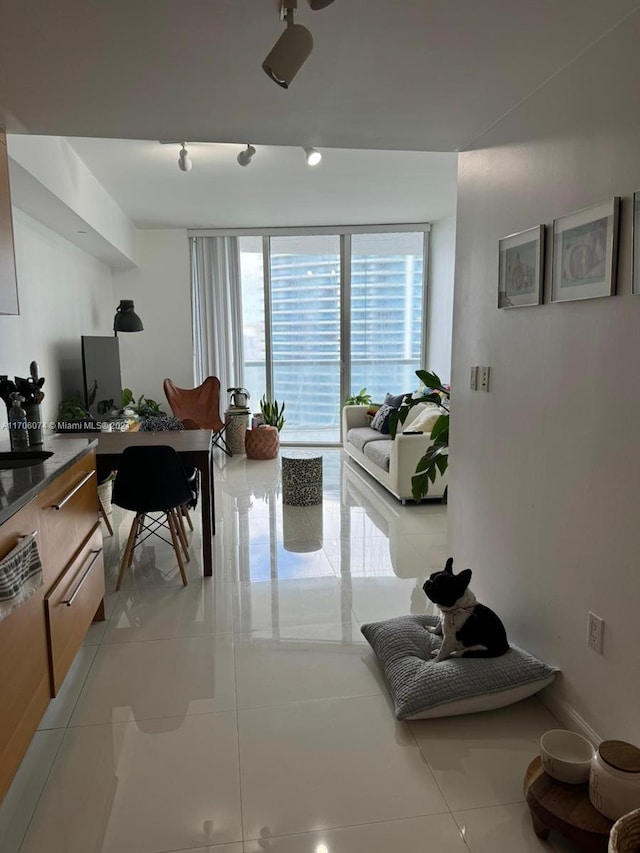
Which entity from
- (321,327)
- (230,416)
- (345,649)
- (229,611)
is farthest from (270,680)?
(321,327)

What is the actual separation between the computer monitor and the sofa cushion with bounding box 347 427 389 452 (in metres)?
2.45

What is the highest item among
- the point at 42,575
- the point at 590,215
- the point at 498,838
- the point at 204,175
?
the point at 204,175

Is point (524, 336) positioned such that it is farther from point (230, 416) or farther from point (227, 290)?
point (227, 290)

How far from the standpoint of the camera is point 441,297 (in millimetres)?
6812

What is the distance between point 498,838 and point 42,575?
5.04ft

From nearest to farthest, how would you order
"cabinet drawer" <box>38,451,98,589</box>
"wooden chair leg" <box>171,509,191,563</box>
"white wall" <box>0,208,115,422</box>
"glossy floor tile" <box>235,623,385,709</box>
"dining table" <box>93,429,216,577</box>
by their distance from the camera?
"cabinet drawer" <box>38,451,98,589</box>, "glossy floor tile" <box>235,623,385,709</box>, "dining table" <box>93,429,216,577</box>, "wooden chair leg" <box>171,509,191,563</box>, "white wall" <box>0,208,115,422</box>

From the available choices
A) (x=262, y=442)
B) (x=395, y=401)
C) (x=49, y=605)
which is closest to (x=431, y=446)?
(x=49, y=605)

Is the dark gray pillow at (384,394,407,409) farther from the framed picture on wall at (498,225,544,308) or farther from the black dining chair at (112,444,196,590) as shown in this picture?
A: the framed picture on wall at (498,225,544,308)

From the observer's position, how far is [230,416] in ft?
22.4

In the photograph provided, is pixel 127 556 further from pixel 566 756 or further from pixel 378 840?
pixel 566 756

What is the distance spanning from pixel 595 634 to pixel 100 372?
15.1 ft

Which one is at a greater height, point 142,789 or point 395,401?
Answer: point 395,401

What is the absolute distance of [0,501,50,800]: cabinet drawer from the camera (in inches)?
61.1

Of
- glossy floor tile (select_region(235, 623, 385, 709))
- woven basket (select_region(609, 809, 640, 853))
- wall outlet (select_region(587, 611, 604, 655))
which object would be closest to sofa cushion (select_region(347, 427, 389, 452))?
glossy floor tile (select_region(235, 623, 385, 709))
